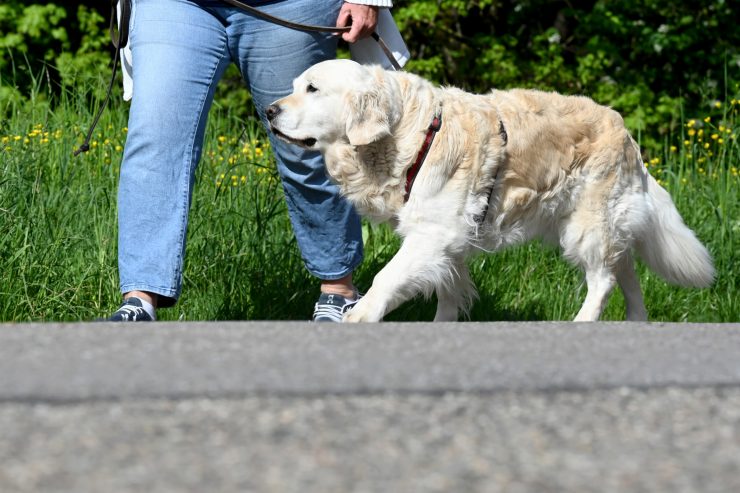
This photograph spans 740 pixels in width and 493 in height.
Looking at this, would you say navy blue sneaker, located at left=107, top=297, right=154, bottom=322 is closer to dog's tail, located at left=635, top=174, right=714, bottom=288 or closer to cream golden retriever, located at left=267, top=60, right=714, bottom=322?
cream golden retriever, located at left=267, top=60, right=714, bottom=322

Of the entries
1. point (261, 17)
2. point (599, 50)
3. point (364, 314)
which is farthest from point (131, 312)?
point (599, 50)

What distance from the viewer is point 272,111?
4.04m

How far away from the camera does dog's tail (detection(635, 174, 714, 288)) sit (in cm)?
481

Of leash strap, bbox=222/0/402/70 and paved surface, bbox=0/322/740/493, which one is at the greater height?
leash strap, bbox=222/0/402/70

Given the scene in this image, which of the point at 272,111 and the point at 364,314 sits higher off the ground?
the point at 272,111

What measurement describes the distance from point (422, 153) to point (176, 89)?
3.05 ft

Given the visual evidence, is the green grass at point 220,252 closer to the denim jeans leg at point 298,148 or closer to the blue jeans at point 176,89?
the denim jeans leg at point 298,148

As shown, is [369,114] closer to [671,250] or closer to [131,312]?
[131,312]

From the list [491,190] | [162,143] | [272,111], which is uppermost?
[272,111]

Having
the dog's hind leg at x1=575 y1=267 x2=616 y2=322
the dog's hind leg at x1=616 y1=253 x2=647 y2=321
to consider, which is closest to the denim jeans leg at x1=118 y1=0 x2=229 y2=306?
the dog's hind leg at x1=575 y1=267 x2=616 y2=322

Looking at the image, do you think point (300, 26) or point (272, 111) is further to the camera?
point (300, 26)

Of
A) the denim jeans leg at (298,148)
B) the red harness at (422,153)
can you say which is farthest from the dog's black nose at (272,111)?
the red harness at (422,153)

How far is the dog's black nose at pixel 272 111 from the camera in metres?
4.04

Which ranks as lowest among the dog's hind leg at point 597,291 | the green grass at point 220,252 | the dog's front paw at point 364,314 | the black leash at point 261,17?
the green grass at point 220,252
